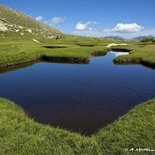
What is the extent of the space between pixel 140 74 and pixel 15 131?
36.5 meters

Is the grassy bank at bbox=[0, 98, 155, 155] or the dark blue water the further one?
the dark blue water

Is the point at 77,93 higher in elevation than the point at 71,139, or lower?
lower

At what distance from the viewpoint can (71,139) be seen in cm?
1695

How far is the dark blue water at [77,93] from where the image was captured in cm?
2477

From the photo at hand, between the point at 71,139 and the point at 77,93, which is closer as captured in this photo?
the point at 71,139

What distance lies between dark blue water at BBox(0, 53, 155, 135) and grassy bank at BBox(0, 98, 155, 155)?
382 cm

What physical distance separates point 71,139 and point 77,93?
17.5 meters

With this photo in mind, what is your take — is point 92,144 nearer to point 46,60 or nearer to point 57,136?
point 57,136

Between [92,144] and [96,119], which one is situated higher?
[92,144]

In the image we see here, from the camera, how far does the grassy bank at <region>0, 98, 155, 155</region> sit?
15443mm

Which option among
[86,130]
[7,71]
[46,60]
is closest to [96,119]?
[86,130]

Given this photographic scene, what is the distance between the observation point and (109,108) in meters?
27.8

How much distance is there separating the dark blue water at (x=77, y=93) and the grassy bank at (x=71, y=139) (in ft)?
12.5

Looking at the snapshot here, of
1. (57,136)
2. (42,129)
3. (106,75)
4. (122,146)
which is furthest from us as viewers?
(106,75)
